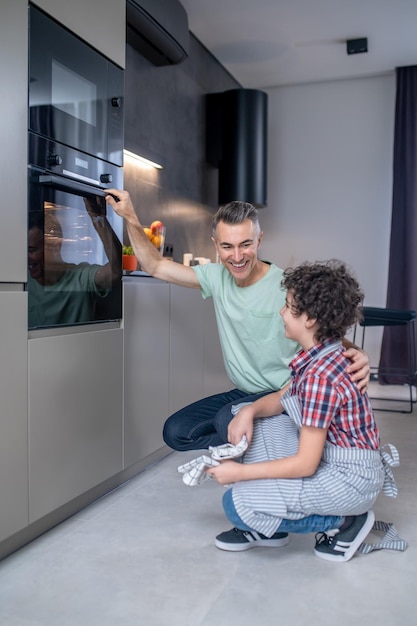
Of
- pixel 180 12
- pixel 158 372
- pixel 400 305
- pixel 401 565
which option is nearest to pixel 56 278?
pixel 158 372

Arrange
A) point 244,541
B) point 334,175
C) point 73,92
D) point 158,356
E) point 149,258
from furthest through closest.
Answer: point 334,175 < point 158,356 < point 149,258 < point 73,92 < point 244,541

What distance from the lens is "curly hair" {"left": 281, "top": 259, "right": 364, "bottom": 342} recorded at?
1.62 m

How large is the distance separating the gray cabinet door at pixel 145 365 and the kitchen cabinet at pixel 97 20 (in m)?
0.85

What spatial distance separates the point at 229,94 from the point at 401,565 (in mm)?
3485

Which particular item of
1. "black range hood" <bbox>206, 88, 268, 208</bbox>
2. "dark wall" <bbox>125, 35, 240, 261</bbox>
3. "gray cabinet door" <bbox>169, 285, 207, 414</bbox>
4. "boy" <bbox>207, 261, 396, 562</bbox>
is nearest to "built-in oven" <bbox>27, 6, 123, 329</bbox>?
"gray cabinet door" <bbox>169, 285, 207, 414</bbox>

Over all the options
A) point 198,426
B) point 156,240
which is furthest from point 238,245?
point 156,240

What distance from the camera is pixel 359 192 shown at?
17.0ft

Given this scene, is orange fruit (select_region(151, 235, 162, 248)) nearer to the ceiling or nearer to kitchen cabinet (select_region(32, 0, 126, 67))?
kitchen cabinet (select_region(32, 0, 126, 67))

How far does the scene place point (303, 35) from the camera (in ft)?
13.6

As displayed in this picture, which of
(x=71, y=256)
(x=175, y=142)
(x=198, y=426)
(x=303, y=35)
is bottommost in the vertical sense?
(x=198, y=426)

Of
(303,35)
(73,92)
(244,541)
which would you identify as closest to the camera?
(244,541)

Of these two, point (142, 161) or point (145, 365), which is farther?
point (142, 161)

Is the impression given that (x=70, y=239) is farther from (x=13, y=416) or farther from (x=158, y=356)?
(x=158, y=356)

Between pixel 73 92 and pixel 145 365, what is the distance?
1.08 metres
